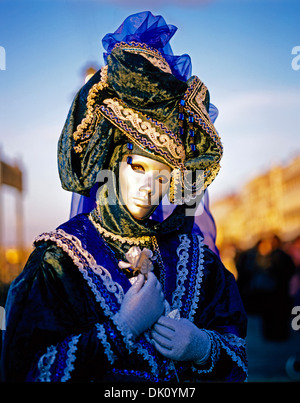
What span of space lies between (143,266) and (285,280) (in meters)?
6.20

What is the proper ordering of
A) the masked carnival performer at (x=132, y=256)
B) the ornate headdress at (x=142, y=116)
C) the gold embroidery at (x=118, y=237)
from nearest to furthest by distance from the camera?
the masked carnival performer at (x=132, y=256)
the ornate headdress at (x=142, y=116)
the gold embroidery at (x=118, y=237)

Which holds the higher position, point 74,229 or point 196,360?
point 74,229

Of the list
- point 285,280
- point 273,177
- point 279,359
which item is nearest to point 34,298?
point 279,359

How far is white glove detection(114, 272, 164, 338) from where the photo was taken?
1.79 m

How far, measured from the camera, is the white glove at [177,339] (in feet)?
6.07

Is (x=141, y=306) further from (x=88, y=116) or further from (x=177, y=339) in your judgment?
(x=88, y=116)

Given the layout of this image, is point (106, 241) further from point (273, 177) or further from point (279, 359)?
point (273, 177)

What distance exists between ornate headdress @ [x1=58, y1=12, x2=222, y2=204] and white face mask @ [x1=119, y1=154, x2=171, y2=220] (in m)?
0.04

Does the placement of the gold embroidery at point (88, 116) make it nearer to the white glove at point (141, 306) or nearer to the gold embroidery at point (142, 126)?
the gold embroidery at point (142, 126)

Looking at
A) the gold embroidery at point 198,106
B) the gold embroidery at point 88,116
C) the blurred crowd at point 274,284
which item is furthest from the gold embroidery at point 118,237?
the blurred crowd at point 274,284

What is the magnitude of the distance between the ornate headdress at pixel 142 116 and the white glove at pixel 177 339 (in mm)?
447

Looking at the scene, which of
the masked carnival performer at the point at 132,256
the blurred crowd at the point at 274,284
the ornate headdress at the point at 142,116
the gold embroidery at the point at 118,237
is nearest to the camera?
the masked carnival performer at the point at 132,256

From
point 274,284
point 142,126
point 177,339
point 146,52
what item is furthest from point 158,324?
point 274,284
